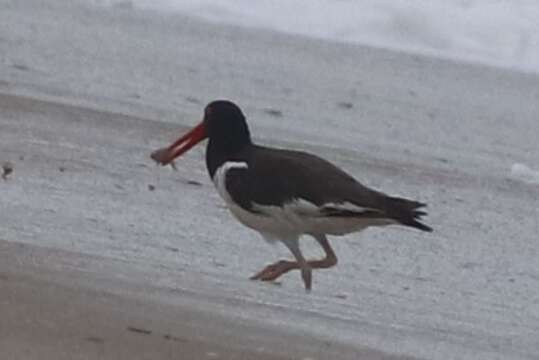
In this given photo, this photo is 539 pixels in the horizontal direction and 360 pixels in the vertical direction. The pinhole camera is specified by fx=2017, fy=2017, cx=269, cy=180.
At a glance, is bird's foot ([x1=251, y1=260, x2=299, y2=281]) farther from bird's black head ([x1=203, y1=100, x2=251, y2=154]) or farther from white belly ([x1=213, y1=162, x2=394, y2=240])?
bird's black head ([x1=203, y1=100, x2=251, y2=154])

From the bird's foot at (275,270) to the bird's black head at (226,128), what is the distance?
2.14 feet

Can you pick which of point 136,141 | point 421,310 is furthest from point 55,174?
point 421,310

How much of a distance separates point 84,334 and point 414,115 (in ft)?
22.3

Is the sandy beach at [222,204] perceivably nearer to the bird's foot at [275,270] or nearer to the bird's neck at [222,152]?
the bird's foot at [275,270]

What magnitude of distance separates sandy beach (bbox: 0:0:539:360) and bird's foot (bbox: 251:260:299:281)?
2.0 inches

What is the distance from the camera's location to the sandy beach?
6215 millimetres

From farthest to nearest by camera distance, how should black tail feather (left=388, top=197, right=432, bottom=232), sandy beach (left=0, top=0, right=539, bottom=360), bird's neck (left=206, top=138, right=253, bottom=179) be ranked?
bird's neck (left=206, top=138, right=253, bottom=179), black tail feather (left=388, top=197, right=432, bottom=232), sandy beach (left=0, top=0, right=539, bottom=360)

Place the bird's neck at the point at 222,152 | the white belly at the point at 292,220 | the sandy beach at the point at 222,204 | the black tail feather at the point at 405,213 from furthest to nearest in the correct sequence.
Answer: the bird's neck at the point at 222,152 → the white belly at the point at 292,220 → the black tail feather at the point at 405,213 → the sandy beach at the point at 222,204

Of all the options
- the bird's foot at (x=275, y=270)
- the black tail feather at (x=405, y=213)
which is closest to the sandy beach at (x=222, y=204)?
the bird's foot at (x=275, y=270)

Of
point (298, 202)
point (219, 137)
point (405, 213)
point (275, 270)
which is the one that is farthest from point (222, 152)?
point (405, 213)

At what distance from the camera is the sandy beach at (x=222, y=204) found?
6.21 meters

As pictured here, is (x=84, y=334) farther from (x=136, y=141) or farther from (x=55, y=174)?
(x=136, y=141)

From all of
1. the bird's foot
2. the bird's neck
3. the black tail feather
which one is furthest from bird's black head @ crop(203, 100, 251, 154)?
the black tail feather

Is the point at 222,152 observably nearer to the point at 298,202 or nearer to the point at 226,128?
the point at 226,128
